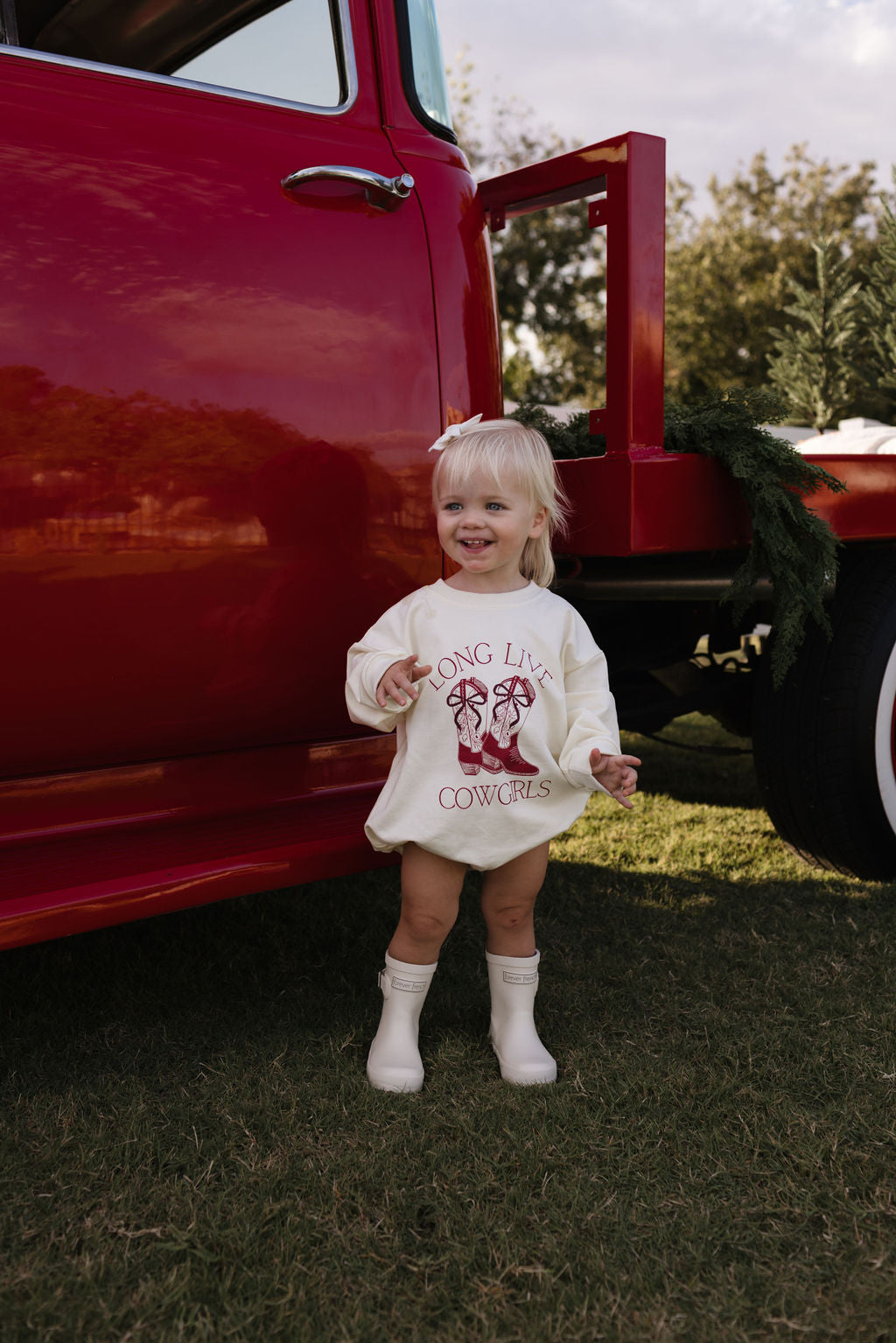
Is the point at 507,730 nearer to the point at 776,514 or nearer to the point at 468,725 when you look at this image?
the point at 468,725

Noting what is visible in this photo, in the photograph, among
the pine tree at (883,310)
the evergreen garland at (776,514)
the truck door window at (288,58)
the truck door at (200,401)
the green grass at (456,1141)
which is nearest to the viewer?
the green grass at (456,1141)

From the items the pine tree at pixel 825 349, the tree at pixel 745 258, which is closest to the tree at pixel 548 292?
the tree at pixel 745 258

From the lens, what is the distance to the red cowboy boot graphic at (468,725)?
178cm

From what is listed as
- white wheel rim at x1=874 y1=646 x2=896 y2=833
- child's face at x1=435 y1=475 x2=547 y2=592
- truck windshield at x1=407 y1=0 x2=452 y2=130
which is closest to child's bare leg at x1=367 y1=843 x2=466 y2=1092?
child's face at x1=435 y1=475 x2=547 y2=592

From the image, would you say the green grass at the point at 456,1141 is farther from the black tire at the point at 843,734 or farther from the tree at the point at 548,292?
the tree at the point at 548,292

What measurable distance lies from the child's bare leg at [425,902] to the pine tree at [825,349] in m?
3.82

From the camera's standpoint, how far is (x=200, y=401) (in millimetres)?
1766

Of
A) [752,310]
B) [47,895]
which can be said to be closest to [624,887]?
[47,895]

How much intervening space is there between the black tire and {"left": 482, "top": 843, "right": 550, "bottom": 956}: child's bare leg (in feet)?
3.10

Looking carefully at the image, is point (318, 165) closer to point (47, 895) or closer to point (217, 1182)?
point (47, 895)

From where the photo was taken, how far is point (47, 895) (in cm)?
162

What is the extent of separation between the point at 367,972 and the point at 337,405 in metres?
1.12

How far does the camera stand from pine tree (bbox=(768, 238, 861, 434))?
16.7 ft

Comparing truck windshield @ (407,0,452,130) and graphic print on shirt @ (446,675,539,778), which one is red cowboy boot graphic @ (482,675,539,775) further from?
truck windshield @ (407,0,452,130)
